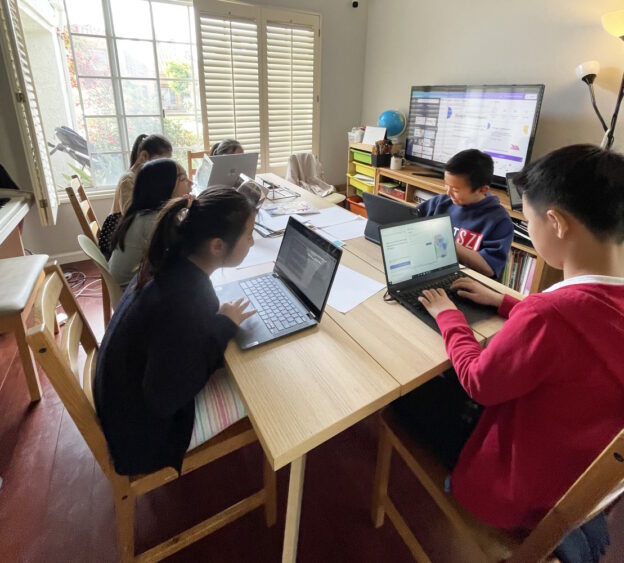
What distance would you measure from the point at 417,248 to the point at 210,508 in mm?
1147

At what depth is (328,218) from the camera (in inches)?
76.1

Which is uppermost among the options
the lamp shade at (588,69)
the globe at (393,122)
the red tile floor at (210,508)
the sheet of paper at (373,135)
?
the lamp shade at (588,69)

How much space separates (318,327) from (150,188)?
3.15 feet

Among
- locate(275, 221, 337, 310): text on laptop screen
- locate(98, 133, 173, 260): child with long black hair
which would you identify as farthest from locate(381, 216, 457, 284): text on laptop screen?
locate(98, 133, 173, 260): child with long black hair

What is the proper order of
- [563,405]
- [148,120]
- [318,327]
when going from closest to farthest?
1. [563,405]
2. [318,327]
3. [148,120]

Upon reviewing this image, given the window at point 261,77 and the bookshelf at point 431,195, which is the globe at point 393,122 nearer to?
the bookshelf at point 431,195

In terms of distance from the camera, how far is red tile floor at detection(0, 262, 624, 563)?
117cm

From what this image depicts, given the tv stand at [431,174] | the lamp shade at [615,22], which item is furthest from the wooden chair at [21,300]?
the lamp shade at [615,22]

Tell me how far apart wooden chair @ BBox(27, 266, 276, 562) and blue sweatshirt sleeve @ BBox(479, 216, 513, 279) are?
1.13 metres

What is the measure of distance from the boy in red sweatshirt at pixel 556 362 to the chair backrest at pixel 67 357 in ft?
2.77

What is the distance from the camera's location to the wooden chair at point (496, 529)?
0.59 meters

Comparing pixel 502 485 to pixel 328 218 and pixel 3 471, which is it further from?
pixel 3 471

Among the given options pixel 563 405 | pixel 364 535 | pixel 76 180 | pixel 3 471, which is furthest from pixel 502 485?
pixel 76 180

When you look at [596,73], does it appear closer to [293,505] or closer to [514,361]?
[514,361]
